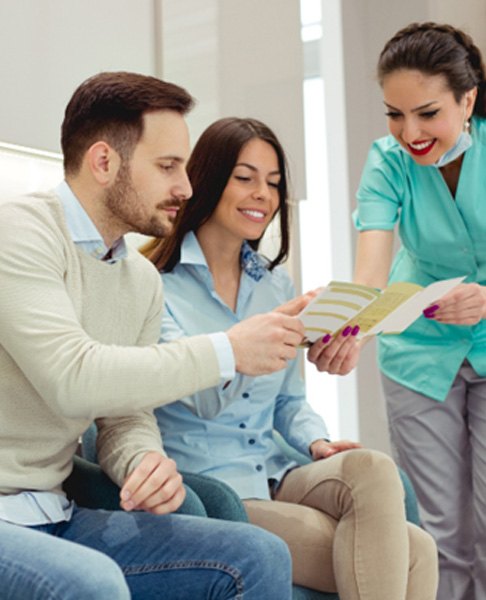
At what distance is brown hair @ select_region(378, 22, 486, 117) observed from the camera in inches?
90.3

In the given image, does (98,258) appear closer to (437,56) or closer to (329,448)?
(329,448)

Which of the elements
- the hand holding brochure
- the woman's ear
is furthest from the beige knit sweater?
the woman's ear

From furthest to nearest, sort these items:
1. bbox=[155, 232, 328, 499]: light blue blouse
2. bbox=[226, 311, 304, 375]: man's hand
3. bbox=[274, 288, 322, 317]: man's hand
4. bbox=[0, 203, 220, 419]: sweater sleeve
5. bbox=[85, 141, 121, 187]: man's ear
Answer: bbox=[155, 232, 328, 499]: light blue blouse
bbox=[274, 288, 322, 317]: man's hand
bbox=[85, 141, 121, 187]: man's ear
bbox=[226, 311, 304, 375]: man's hand
bbox=[0, 203, 220, 419]: sweater sleeve

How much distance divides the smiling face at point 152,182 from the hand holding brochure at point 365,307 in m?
0.31

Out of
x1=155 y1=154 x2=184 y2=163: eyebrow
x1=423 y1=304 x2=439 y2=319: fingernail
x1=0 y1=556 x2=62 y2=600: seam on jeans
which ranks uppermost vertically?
x1=155 y1=154 x2=184 y2=163: eyebrow

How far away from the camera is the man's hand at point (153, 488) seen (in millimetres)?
1487

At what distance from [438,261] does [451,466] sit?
519 mm

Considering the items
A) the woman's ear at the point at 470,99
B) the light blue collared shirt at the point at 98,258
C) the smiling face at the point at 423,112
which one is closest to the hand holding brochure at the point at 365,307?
the light blue collared shirt at the point at 98,258

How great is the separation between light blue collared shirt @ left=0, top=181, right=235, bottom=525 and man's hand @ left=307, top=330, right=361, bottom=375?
0.40 m

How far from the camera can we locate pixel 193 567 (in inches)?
57.8

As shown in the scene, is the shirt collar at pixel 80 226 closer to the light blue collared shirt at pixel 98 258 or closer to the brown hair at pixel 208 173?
the light blue collared shirt at pixel 98 258

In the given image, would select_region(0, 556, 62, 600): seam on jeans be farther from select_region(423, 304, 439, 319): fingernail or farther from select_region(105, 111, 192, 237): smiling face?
select_region(423, 304, 439, 319): fingernail

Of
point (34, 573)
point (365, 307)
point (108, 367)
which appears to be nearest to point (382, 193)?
point (365, 307)

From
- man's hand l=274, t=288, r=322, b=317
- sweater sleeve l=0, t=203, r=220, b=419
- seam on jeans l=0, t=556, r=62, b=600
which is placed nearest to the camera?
seam on jeans l=0, t=556, r=62, b=600
